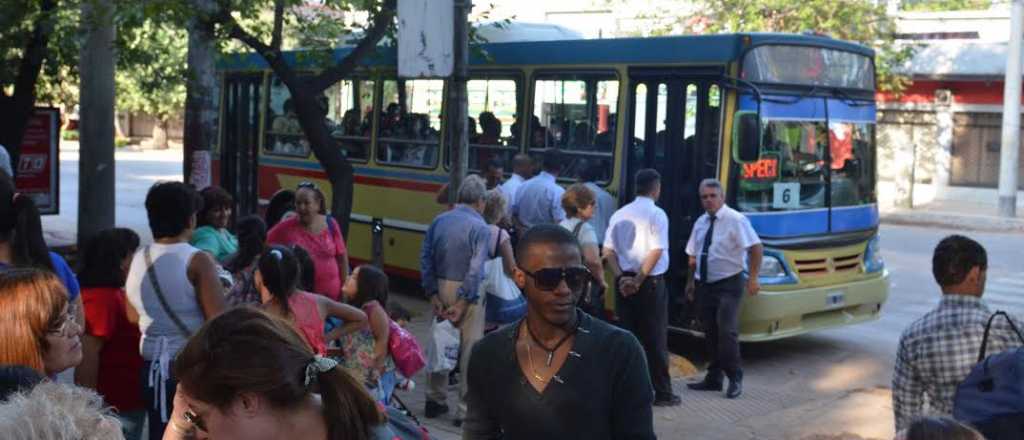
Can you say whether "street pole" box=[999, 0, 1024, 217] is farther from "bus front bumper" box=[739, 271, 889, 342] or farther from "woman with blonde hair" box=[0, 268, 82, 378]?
"woman with blonde hair" box=[0, 268, 82, 378]

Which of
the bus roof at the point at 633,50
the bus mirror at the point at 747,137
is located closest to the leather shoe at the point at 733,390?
the bus mirror at the point at 747,137

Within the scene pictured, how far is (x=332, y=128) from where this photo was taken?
621 inches

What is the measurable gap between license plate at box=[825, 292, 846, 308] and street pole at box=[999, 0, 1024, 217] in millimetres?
16742

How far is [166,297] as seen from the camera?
228 inches

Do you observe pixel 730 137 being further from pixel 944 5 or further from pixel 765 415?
pixel 944 5

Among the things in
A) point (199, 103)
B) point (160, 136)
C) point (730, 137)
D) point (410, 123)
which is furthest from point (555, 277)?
point (160, 136)

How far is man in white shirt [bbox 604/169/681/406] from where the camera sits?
374 inches

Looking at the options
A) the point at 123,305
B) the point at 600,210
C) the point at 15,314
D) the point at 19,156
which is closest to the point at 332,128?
the point at 19,156

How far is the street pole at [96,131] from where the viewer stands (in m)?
13.9

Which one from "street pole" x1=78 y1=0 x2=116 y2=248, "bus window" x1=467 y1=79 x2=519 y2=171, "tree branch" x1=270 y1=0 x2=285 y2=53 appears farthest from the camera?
"street pole" x1=78 y1=0 x2=116 y2=248

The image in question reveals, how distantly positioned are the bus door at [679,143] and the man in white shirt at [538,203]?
874 mm

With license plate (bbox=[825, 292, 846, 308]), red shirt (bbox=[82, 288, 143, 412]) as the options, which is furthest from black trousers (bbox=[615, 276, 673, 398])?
red shirt (bbox=[82, 288, 143, 412])

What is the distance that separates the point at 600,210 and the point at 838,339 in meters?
2.88

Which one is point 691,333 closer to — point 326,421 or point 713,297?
point 713,297
